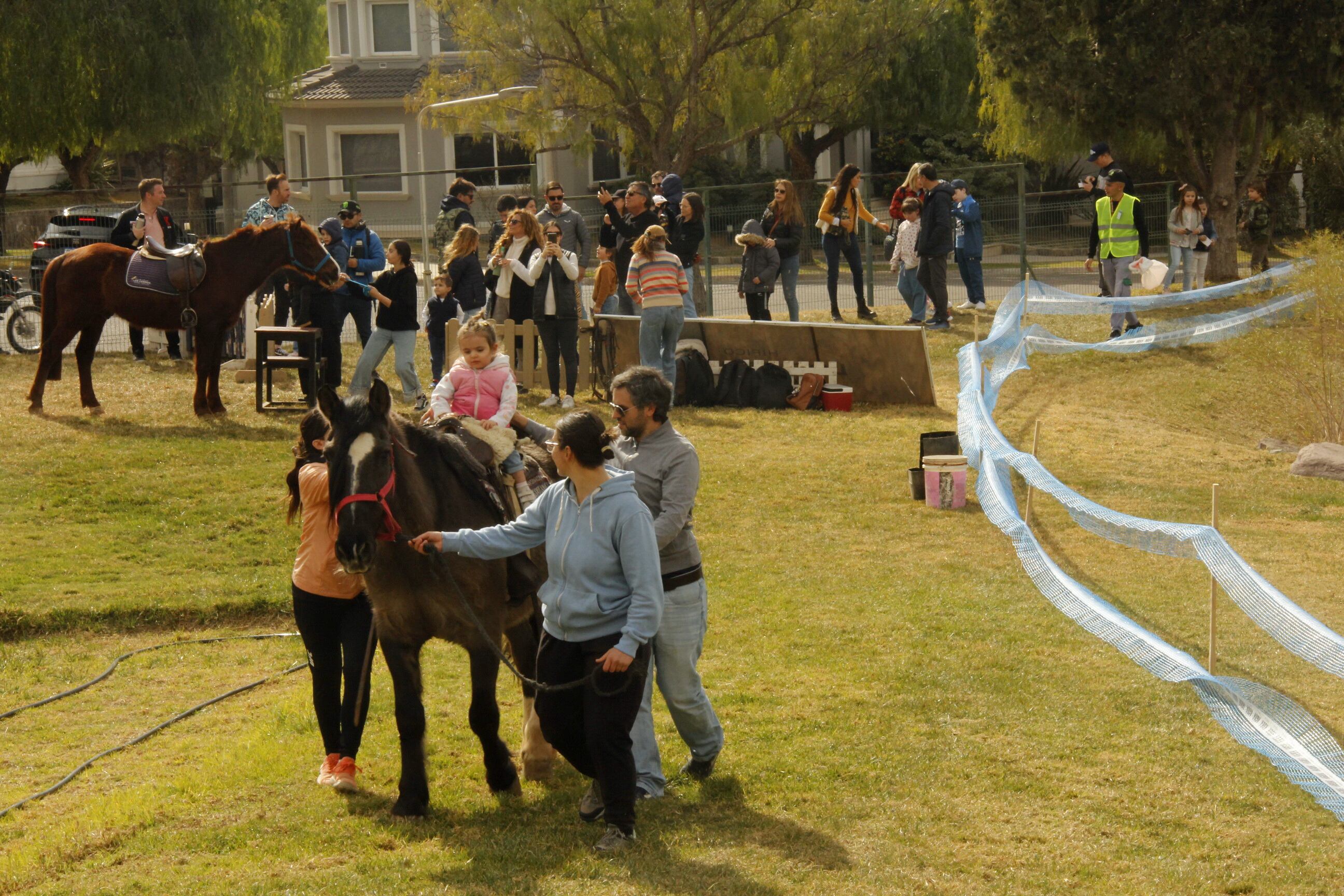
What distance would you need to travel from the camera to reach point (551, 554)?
5730 millimetres

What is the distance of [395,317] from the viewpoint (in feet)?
49.1

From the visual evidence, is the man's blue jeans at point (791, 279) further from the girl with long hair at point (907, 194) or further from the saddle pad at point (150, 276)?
the saddle pad at point (150, 276)

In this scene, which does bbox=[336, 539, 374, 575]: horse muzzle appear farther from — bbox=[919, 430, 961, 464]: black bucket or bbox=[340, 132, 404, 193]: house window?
bbox=[340, 132, 404, 193]: house window

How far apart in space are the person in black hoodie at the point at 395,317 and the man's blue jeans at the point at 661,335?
240 centimetres

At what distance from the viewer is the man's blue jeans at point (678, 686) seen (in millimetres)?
6238

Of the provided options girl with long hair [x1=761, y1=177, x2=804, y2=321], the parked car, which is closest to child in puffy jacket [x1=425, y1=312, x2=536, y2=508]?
girl with long hair [x1=761, y1=177, x2=804, y2=321]

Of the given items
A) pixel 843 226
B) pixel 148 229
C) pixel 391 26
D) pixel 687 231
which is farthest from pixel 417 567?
pixel 391 26

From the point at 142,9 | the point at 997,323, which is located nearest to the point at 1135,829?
the point at 997,323

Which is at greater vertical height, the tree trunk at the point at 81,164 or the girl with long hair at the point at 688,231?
the tree trunk at the point at 81,164

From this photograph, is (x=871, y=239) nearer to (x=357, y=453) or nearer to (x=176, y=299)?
(x=176, y=299)

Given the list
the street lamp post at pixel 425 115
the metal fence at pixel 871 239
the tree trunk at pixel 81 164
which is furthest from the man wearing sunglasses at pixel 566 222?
the tree trunk at pixel 81 164

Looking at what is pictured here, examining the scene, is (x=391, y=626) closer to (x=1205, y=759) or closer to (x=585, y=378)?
(x=1205, y=759)

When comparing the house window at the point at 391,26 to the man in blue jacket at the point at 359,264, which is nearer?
the man in blue jacket at the point at 359,264

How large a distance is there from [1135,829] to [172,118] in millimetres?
27434
